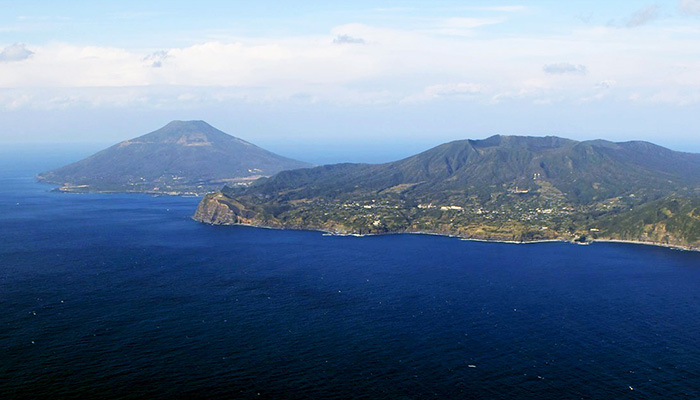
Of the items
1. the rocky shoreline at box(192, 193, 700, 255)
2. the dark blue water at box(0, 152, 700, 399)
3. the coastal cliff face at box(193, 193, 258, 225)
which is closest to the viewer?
the dark blue water at box(0, 152, 700, 399)

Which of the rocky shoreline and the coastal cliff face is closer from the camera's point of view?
the rocky shoreline

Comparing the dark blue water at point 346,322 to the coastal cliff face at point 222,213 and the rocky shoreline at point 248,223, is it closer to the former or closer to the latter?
the rocky shoreline at point 248,223

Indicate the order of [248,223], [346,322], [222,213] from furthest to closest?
[222,213] < [248,223] < [346,322]

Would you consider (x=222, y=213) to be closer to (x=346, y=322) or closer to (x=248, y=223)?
(x=248, y=223)

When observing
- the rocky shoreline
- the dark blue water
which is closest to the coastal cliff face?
the rocky shoreline

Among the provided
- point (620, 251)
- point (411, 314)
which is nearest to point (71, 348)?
point (411, 314)

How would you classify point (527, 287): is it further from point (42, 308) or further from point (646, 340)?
point (42, 308)

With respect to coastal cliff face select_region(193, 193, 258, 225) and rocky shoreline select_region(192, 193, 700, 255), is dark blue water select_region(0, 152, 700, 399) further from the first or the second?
coastal cliff face select_region(193, 193, 258, 225)

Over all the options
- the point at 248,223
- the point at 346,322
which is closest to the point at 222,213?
the point at 248,223

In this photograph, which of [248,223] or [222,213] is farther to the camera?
[222,213]
